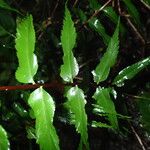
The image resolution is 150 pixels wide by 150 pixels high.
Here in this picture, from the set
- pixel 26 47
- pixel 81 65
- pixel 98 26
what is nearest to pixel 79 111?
pixel 26 47

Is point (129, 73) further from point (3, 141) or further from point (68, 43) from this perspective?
point (3, 141)

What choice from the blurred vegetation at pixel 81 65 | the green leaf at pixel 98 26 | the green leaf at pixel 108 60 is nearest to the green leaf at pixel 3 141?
the blurred vegetation at pixel 81 65

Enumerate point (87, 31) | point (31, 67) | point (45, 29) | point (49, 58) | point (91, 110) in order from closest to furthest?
point (31, 67) → point (91, 110) → point (45, 29) → point (49, 58) → point (87, 31)

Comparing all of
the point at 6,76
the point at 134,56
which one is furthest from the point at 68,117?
the point at 134,56

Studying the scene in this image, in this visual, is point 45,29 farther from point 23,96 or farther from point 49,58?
point 23,96

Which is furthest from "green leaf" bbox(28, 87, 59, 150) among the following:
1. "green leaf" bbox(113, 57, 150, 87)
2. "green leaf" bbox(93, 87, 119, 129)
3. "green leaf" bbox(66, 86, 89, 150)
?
"green leaf" bbox(113, 57, 150, 87)
